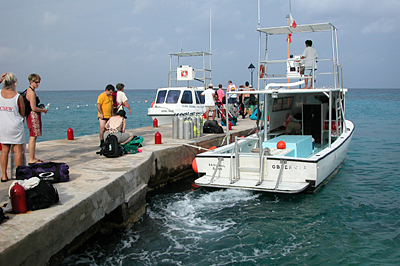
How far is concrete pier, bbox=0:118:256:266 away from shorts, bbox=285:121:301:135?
2479 millimetres

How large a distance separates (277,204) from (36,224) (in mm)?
5312

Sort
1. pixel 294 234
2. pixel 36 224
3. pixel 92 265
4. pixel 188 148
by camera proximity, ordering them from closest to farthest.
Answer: pixel 36 224, pixel 92 265, pixel 294 234, pixel 188 148

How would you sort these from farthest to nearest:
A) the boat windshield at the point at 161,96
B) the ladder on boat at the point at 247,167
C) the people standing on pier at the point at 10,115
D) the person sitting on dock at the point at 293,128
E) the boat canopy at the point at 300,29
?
1. the boat windshield at the point at 161,96
2. the person sitting on dock at the point at 293,128
3. the boat canopy at the point at 300,29
4. the ladder on boat at the point at 247,167
5. the people standing on pier at the point at 10,115

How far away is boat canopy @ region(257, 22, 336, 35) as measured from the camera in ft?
32.6

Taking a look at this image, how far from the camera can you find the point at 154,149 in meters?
9.36

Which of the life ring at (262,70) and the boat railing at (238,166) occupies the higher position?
the life ring at (262,70)

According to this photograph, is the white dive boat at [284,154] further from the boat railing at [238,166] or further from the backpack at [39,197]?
the backpack at [39,197]

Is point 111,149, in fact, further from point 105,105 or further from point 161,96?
point 161,96

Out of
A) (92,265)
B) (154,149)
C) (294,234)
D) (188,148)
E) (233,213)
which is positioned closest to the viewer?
(92,265)

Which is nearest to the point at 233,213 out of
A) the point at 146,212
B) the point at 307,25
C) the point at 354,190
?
the point at 146,212

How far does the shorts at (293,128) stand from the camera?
10883 mm

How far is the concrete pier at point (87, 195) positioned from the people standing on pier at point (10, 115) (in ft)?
2.33

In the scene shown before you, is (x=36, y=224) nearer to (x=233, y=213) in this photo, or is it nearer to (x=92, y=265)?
(x=92, y=265)

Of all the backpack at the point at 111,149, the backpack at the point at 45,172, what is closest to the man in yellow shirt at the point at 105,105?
the backpack at the point at 111,149
